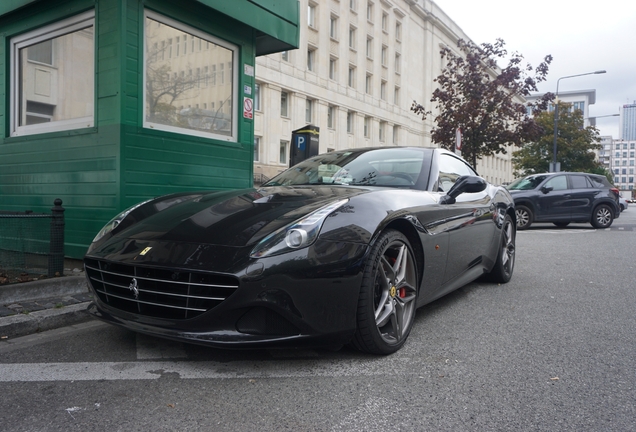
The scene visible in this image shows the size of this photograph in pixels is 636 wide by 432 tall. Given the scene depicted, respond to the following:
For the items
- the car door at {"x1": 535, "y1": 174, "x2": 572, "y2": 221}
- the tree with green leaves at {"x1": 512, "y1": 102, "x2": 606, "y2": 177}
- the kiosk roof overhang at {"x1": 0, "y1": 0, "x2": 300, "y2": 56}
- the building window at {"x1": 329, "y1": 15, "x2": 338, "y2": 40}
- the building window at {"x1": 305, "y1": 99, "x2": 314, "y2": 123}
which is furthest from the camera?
the tree with green leaves at {"x1": 512, "y1": 102, "x2": 606, "y2": 177}

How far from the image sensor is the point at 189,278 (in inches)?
104

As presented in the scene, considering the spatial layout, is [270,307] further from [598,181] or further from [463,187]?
[598,181]

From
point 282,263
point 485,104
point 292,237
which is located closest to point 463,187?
point 292,237

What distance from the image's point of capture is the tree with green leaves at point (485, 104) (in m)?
19.9

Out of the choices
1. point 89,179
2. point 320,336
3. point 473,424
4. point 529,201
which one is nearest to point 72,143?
point 89,179

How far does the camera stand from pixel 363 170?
158 inches

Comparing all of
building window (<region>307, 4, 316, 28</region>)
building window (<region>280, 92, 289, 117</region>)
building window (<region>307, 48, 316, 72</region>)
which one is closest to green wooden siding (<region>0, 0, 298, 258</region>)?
building window (<region>280, 92, 289, 117</region>)

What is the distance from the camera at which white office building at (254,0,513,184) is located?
29781mm

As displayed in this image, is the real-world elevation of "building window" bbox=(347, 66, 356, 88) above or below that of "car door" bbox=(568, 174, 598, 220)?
above

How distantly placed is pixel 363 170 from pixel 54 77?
13.3ft

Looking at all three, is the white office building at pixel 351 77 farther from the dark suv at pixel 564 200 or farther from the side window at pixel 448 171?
the side window at pixel 448 171

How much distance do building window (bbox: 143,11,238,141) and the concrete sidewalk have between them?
193cm

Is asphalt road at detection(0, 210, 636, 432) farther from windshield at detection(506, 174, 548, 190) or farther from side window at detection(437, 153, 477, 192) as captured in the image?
windshield at detection(506, 174, 548, 190)

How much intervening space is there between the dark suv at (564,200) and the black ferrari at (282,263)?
11.0 metres
